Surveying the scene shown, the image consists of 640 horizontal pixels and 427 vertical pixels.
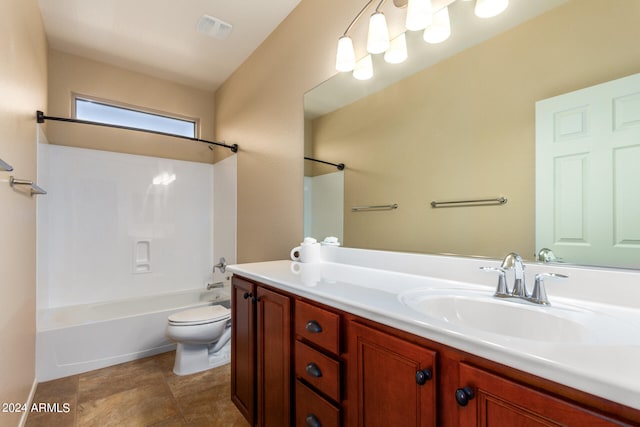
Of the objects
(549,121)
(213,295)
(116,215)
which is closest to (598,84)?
(549,121)

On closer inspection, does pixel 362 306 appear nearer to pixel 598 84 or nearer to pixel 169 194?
pixel 598 84

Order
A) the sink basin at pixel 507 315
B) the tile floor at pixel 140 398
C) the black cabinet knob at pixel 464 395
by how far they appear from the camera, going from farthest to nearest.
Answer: the tile floor at pixel 140 398, the sink basin at pixel 507 315, the black cabinet knob at pixel 464 395

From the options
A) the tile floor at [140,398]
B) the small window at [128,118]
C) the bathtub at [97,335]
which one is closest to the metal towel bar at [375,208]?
the tile floor at [140,398]

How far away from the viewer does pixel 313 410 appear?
1.07m

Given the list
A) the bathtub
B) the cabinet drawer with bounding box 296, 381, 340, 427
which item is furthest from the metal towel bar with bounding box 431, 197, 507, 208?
the bathtub

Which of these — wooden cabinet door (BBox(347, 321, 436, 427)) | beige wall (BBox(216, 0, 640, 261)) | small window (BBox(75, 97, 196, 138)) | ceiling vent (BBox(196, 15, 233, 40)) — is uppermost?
ceiling vent (BBox(196, 15, 233, 40))

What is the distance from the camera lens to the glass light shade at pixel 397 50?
144 cm

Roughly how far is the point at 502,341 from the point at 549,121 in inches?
32.4

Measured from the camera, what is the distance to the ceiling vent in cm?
225

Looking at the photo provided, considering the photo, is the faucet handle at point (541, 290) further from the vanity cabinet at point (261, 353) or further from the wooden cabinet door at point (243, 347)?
the wooden cabinet door at point (243, 347)

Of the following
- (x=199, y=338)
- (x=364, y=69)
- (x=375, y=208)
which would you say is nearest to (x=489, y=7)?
(x=364, y=69)

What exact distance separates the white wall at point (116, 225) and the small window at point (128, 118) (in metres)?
0.34

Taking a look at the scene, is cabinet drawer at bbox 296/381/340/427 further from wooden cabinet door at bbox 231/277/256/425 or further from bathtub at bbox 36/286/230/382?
bathtub at bbox 36/286/230/382

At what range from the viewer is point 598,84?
90cm
